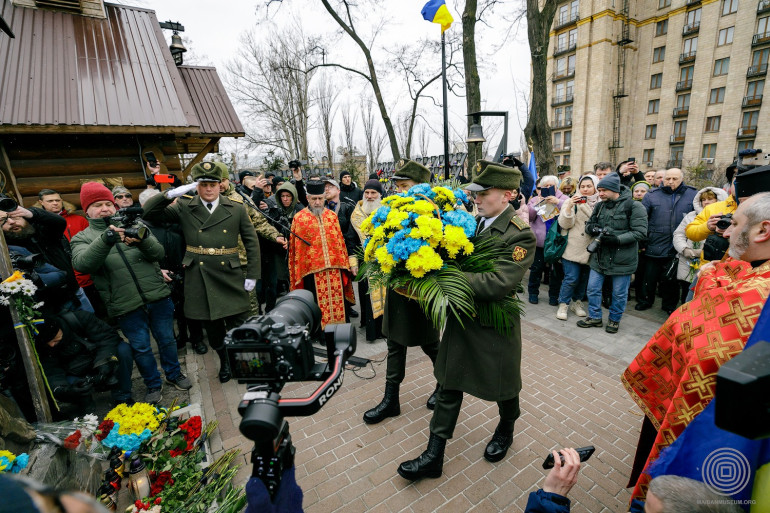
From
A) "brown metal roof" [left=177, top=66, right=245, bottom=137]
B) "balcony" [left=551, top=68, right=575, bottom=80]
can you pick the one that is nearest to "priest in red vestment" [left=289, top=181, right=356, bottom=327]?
"brown metal roof" [left=177, top=66, right=245, bottom=137]

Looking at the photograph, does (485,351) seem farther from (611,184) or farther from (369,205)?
(611,184)

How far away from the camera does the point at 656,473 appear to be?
1566 millimetres

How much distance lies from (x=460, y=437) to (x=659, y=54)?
4361cm

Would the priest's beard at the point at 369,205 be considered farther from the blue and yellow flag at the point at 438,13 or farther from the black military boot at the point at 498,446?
the blue and yellow flag at the point at 438,13

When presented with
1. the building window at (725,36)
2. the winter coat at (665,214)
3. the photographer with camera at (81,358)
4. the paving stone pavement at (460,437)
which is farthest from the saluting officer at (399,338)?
the building window at (725,36)

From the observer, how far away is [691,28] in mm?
30406

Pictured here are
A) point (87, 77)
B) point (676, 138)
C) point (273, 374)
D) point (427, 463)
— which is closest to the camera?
point (273, 374)

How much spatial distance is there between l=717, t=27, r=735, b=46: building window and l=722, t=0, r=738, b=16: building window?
1.17m

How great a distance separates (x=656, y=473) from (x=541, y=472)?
1487mm

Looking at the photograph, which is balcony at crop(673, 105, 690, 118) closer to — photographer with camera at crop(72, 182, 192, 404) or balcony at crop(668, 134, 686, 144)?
balcony at crop(668, 134, 686, 144)

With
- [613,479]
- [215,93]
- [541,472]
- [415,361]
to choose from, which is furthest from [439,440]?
[215,93]

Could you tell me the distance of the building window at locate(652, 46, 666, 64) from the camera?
32625mm

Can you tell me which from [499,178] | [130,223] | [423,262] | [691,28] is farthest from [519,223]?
[691,28]

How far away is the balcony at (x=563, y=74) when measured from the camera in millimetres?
36716
